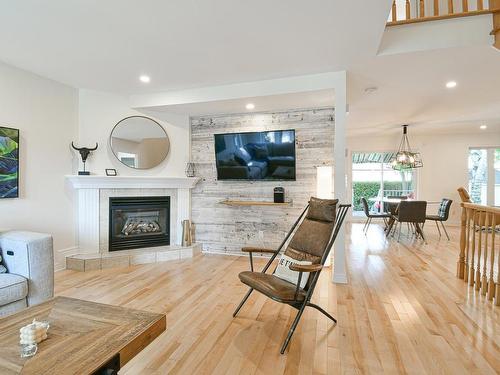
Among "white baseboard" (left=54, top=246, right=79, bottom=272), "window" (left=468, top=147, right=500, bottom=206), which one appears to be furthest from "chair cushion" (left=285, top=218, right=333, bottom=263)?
"window" (left=468, top=147, right=500, bottom=206)

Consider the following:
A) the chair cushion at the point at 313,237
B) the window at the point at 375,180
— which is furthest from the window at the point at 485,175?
the chair cushion at the point at 313,237

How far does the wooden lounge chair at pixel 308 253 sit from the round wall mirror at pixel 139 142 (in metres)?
2.64

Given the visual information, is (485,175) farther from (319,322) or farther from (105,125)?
(105,125)

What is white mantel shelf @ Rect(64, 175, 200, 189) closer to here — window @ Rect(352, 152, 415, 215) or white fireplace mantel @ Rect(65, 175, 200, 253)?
white fireplace mantel @ Rect(65, 175, 200, 253)

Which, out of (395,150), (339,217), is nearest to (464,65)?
(339,217)

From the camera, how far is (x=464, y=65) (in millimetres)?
3121

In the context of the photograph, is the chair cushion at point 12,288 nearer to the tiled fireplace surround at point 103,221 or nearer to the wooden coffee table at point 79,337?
the wooden coffee table at point 79,337

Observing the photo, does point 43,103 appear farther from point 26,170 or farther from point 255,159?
point 255,159

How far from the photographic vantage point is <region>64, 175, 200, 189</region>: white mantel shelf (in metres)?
3.90

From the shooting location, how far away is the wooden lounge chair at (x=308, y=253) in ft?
6.84

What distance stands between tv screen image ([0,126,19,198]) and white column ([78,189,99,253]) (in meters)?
0.82

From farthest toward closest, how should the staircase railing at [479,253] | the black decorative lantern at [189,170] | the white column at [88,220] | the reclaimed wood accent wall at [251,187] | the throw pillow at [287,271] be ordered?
the black decorative lantern at [189,170]
the reclaimed wood accent wall at [251,187]
the white column at [88,220]
the staircase railing at [479,253]
the throw pillow at [287,271]

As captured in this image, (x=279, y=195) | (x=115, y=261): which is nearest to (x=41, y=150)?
(x=115, y=261)

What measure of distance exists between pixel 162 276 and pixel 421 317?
2880mm
